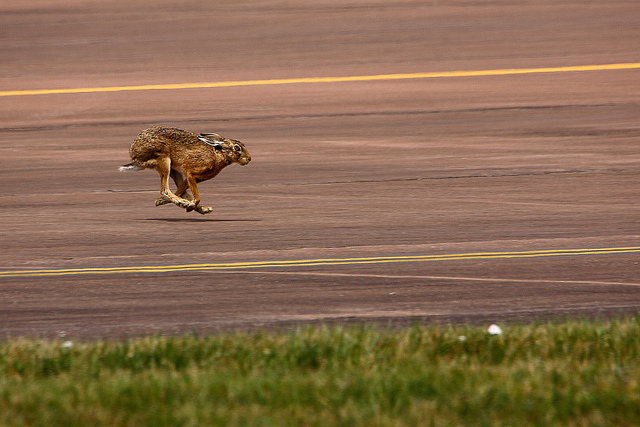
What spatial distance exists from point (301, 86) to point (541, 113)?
3722 millimetres

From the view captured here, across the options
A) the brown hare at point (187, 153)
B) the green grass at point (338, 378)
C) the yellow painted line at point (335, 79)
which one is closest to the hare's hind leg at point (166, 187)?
the brown hare at point (187, 153)

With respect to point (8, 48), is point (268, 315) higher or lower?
lower

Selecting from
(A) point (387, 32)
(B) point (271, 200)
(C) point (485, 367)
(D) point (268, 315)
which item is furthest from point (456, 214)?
(A) point (387, 32)

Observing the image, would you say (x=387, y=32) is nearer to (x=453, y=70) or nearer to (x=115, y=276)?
(x=453, y=70)

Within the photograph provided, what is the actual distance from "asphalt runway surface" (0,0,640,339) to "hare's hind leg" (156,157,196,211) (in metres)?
0.26

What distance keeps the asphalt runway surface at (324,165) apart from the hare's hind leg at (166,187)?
26cm

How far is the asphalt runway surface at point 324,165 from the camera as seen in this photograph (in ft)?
26.0

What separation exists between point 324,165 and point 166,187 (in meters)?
3.29

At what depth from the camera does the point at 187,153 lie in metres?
10.3

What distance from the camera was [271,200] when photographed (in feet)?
39.0

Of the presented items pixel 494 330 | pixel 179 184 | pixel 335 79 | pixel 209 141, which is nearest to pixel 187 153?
pixel 209 141

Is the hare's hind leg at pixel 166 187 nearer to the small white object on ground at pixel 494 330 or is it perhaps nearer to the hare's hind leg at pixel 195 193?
the hare's hind leg at pixel 195 193

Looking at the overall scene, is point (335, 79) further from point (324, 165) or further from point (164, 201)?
point (164, 201)

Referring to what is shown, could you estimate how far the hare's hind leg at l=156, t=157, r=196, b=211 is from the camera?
409 inches
